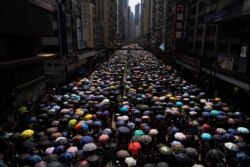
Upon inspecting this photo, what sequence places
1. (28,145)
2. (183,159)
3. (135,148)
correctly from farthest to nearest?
(28,145), (135,148), (183,159)

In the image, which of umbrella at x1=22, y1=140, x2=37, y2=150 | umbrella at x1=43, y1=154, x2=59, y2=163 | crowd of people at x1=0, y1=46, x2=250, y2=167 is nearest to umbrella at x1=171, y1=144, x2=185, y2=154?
crowd of people at x1=0, y1=46, x2=250, y2=167

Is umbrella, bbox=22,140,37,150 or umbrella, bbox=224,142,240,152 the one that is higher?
umbrella, bbox=224,142,240,152

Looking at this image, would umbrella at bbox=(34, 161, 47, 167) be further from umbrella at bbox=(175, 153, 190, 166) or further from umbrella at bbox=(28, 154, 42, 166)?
umbrella at bbox=(175, 153, 190, 166)

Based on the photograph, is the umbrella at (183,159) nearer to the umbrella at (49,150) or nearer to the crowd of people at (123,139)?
the crowd of people at (123,139)

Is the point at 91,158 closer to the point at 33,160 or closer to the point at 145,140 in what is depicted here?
the point at 33,160

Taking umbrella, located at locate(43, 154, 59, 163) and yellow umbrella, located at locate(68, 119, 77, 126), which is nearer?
umbrella, located at locate(43, 154, 59, 163)

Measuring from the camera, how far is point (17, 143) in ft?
42.9

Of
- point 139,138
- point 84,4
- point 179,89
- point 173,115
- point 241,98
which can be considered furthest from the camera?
point 84,4

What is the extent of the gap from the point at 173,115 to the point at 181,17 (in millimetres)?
35545

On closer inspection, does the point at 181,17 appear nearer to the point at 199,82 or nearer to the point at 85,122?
the point at 199,82

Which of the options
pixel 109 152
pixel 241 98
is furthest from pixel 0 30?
pixel 241 98

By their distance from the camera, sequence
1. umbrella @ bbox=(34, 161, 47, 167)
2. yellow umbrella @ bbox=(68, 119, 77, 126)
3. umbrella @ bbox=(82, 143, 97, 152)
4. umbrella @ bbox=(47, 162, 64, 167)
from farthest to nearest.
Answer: yellow umbrella @ bbox=(68, 119, 77, 126)
umbrella @ bbox=(82, 143, 97, 152)
umbrella @ bbox=(34, 161, 47, 167)
umbrella @ bbox=(47, 162, 64, 167)

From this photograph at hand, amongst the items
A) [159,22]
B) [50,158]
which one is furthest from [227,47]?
[159,22]

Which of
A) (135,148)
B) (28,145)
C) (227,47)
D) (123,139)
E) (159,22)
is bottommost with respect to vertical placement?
(123,139)
